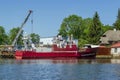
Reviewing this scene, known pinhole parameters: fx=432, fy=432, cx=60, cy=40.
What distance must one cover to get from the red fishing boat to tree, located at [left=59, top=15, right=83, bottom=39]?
50638 millimetres

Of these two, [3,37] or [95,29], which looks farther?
[3,37]

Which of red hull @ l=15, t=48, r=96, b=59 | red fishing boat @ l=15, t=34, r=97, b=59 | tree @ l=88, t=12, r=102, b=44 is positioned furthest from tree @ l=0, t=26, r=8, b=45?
red hull @ l=15, t=48, r=96, b=59

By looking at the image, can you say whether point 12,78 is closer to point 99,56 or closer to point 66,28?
point 99,56

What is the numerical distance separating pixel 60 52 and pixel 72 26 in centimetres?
5669

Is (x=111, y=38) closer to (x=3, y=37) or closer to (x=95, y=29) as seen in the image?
(x=95, y=29)

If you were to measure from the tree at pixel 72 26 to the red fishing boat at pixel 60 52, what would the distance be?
166 ft

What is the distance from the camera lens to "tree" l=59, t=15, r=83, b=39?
6166 inches

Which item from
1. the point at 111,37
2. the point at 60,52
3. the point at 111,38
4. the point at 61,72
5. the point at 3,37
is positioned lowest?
the point at 61,72

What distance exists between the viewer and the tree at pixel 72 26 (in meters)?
157

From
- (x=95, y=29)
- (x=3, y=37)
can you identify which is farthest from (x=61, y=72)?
(x=3, y=37)

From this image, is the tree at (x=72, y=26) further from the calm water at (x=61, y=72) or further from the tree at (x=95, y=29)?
the calm water at (x=61, y=72)

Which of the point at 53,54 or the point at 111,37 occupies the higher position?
the point at 111,37

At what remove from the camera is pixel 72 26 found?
159750 mm

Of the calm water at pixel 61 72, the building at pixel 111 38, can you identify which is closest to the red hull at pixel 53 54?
the building at pixel 111 38
